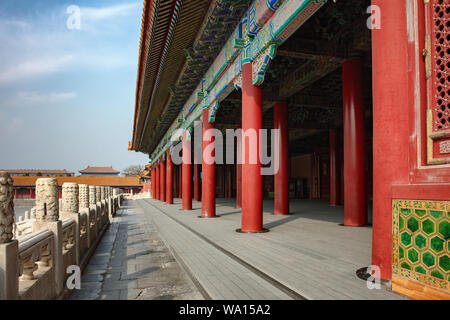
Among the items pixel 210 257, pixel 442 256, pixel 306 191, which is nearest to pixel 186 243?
pixel 210 257

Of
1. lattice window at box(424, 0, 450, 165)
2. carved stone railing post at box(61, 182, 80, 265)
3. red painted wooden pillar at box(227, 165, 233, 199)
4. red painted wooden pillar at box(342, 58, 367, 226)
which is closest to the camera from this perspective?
lattice window at box(424, 0, 450, 165)

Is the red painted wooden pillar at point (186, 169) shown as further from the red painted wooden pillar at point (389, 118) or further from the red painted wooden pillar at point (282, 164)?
the red painted wooden pillar at point (389, 118)

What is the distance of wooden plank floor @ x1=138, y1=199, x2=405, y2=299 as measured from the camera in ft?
10.2

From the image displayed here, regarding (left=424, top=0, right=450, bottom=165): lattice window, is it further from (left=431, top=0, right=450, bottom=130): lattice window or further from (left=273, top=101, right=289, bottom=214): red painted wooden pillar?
(left=273, top=101, right=289, bottom=214): red painted wooden pillar

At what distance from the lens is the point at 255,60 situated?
657cm

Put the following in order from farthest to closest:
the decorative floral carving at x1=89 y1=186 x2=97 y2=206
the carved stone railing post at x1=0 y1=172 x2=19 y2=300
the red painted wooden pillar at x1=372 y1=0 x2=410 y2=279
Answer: the decorative floral carving at x1=89 y1=186 x2=97 y2=206 < the red painted wooden pillar at x1=372 y1=0 x2=410 y2=279 < the carved stone railing post at x1=0 y1=172 x2=19 y2=300

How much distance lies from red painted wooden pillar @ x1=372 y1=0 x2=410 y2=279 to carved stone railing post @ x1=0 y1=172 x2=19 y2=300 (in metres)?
3.18

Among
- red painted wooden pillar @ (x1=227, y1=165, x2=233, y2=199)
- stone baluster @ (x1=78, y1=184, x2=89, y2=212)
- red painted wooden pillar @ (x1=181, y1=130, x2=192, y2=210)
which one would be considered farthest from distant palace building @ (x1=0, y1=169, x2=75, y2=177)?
stone baluster @ (x1=78, y1=184, x2=89, y2=212)

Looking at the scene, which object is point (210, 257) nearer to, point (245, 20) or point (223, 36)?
point (245, 20)

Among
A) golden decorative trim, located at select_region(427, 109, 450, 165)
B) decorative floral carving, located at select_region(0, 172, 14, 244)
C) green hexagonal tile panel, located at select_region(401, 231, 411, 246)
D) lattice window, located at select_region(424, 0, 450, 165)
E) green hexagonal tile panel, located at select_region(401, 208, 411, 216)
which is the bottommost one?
green hexagonal tile panel, located at select_region(401, 231, 411, 246)

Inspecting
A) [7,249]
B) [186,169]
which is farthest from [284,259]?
[186,169]

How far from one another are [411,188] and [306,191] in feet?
70.1

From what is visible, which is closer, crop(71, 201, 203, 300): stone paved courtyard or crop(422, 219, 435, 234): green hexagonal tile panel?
crop(422, 219, 435, 234): green hexagonal tile panel
